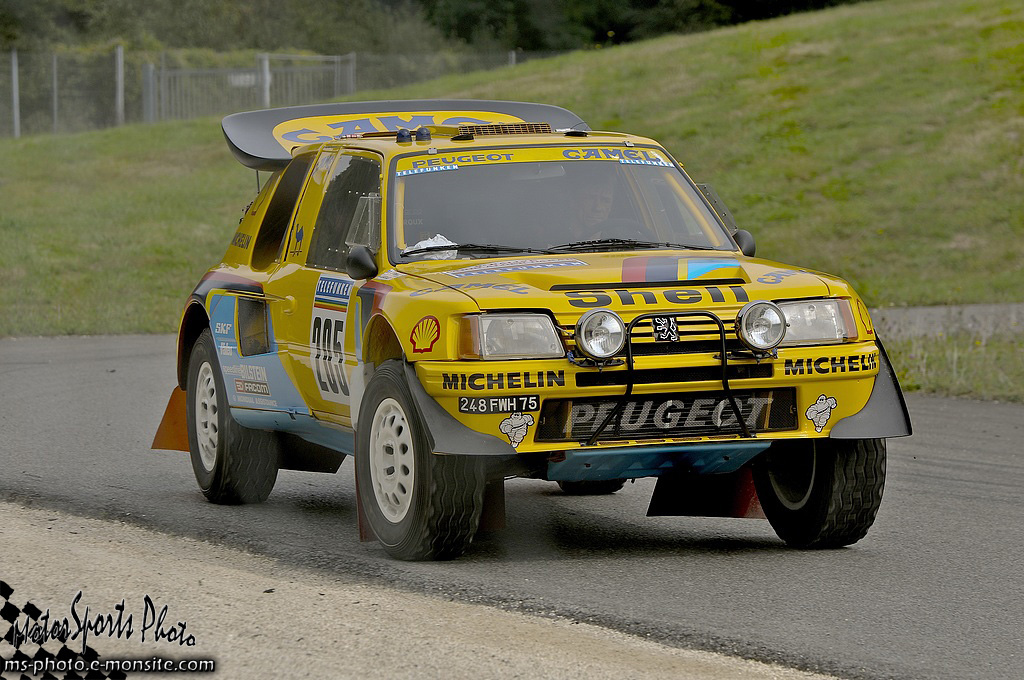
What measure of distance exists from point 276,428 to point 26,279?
1770 cm

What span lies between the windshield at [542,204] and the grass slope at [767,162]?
1266 centimetres

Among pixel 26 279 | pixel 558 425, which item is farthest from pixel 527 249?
pixel 26 279

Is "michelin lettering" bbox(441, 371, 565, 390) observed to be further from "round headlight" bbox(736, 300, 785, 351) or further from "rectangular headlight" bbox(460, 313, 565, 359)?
"round headlight" bbox(736, 300, 785, 351)

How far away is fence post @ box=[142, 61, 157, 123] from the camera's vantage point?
45188 mm

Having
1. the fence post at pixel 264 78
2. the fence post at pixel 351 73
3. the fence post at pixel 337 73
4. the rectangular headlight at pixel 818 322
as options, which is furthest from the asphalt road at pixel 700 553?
the fence post at pixel 351 73

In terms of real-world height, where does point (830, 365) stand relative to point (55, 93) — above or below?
below

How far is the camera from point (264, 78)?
46.1 meters

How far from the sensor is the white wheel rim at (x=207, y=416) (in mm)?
9172

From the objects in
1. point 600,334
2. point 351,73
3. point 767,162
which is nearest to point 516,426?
point 600,334

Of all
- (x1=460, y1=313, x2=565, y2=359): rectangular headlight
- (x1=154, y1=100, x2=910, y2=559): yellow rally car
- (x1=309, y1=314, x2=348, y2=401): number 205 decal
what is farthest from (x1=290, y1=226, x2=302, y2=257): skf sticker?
(x1=460, y1=313, x2=565, y2=359): rectangular headlight

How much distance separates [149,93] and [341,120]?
1458 inches

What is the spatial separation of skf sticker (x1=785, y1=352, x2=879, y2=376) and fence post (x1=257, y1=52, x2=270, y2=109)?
4015 cm

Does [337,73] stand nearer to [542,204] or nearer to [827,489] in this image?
[542,204]

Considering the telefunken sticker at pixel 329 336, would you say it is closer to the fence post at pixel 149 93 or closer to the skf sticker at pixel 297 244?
the skf sticker at pixel 297 244
